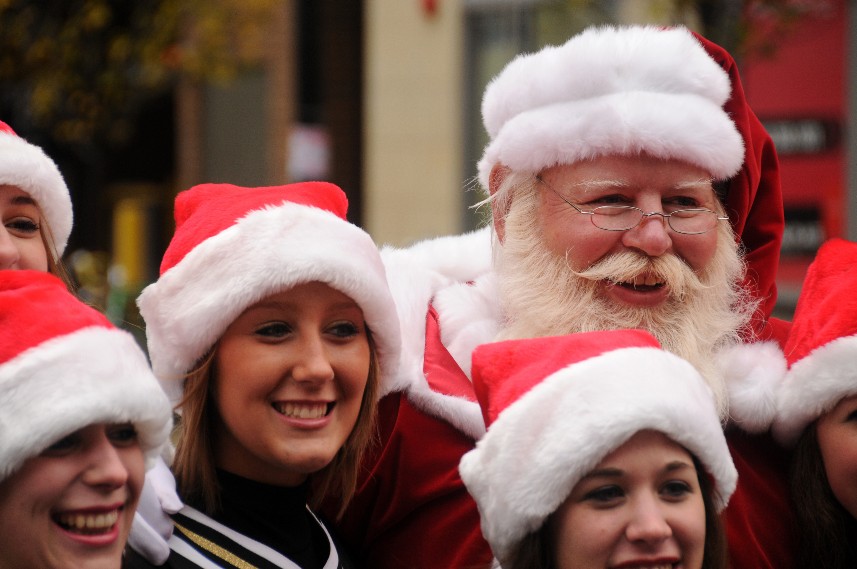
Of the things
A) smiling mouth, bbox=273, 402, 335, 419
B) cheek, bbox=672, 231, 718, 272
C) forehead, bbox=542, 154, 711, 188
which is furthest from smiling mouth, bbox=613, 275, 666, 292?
smiling mouth, bbox=273, 402, 335, 419

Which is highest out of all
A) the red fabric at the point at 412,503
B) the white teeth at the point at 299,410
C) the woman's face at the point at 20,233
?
the woman's face at the point at 20,233

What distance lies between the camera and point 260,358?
2.85 m

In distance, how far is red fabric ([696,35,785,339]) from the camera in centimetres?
355

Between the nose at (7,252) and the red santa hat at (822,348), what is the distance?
200cm

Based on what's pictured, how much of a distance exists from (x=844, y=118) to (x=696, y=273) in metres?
7.44

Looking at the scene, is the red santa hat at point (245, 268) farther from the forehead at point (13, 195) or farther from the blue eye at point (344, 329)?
the forehead at point (13, 195)

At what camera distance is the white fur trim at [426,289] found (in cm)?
325

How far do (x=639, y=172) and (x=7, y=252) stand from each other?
5.51 ft

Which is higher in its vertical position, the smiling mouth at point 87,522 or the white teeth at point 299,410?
the smiling mouth at point 87,522

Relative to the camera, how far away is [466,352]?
3.42 m

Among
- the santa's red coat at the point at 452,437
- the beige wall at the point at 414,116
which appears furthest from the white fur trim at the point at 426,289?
the beige wall at the point at 414,116

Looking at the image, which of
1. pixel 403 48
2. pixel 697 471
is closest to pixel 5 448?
pixel 697 471

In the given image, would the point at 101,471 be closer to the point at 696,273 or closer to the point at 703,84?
the point at 696,273

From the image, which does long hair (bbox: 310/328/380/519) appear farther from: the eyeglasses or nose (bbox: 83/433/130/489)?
nose (bbox: 83/433/130/489)
